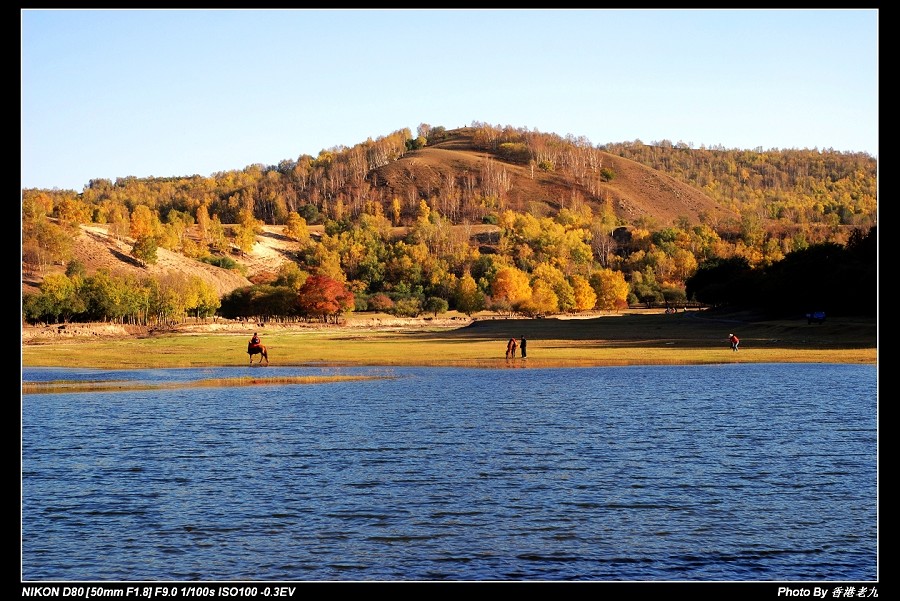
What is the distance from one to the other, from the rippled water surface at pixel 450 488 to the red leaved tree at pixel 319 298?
82.7m

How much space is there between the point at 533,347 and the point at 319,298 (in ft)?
178

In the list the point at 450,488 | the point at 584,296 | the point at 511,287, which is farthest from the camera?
the point at 511,287

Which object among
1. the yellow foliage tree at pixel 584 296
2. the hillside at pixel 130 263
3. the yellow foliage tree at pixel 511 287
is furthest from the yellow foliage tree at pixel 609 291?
the hillside at pixel 130 263

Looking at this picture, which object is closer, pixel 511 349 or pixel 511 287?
pixel 511 349

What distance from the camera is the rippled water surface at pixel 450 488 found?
15.8 metres

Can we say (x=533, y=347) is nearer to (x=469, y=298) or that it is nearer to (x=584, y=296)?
(x=469, y=298)

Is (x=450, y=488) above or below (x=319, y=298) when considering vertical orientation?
below

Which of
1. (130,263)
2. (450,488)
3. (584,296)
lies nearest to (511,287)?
(584,296)

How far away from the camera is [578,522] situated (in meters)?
18.0

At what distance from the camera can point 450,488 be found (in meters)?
20.9

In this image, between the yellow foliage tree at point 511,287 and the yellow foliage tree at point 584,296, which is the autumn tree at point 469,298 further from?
the yellow foliage tree at point 584,296

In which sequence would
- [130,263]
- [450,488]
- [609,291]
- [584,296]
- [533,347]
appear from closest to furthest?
[450,488], [533,347], [584,296], [609,291], [130,263]
